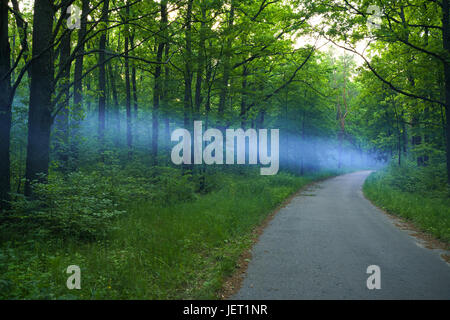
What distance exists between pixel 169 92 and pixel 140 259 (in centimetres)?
1128

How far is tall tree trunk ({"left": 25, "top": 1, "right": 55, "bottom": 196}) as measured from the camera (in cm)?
682

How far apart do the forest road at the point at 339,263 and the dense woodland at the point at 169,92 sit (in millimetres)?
1147

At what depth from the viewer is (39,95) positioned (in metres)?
6.84

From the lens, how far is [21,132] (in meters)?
9.12

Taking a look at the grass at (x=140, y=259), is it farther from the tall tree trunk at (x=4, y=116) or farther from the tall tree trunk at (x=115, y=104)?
the tall tree trunk at (x=115, y=104)

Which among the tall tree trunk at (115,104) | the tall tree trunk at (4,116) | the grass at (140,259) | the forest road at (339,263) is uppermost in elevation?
the tall tree trunk at (115,104)

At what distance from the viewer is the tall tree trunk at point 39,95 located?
682 centimetres

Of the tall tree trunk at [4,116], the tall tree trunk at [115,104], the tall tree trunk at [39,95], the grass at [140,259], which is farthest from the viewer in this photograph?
the tall tree trunk at [115,104]

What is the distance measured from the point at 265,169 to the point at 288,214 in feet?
38.3

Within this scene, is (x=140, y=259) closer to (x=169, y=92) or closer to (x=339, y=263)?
(x=339, y=263)

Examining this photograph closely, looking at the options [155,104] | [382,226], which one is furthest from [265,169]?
[382,226]

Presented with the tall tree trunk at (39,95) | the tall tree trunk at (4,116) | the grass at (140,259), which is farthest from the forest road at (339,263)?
the tall tree trunk at (4,116)

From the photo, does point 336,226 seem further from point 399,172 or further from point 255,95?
point 399,172

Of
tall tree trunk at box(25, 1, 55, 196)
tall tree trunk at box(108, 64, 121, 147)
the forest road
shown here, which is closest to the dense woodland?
tall tree trunk at box(25, 1, 55, 196)
